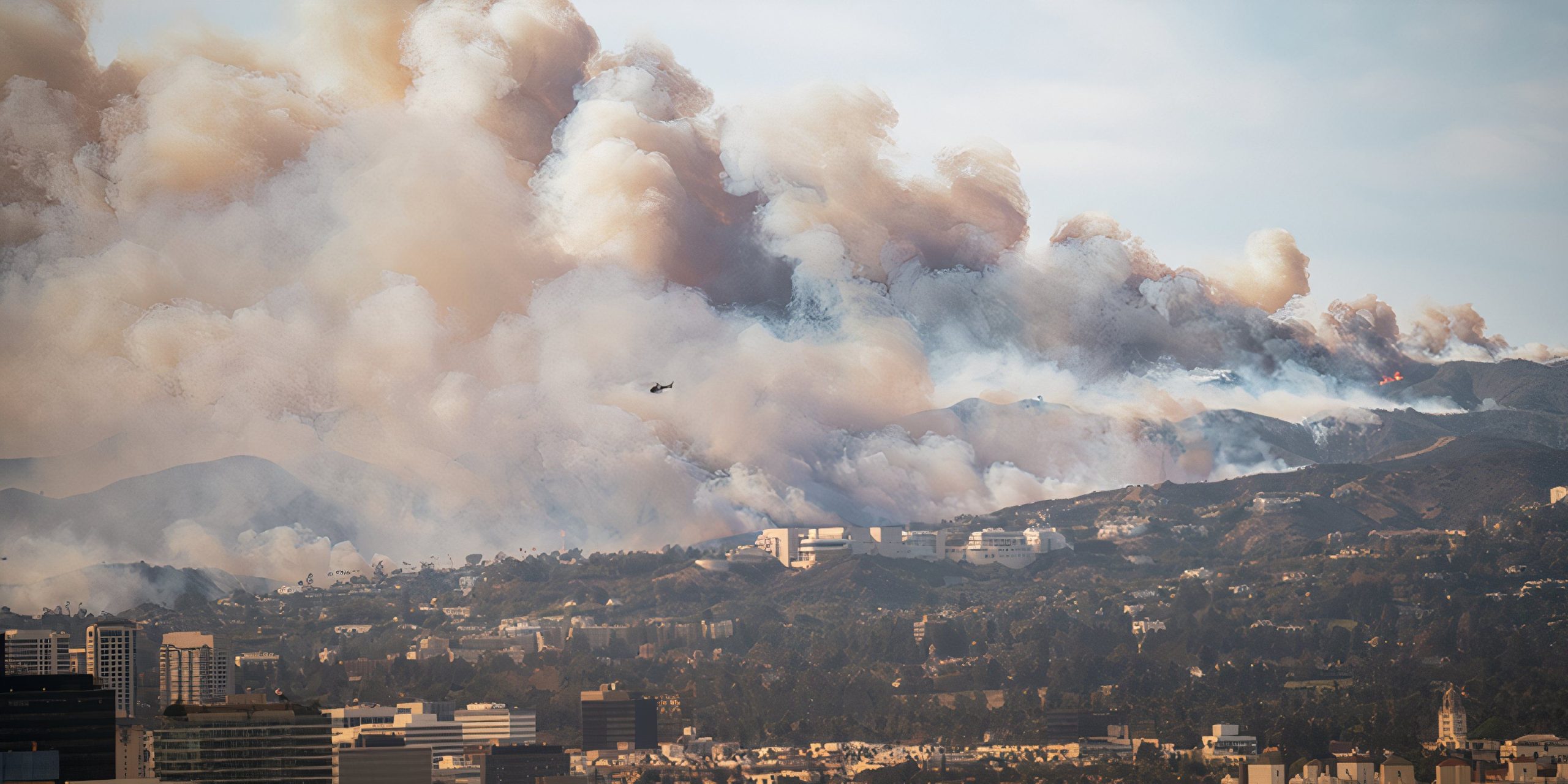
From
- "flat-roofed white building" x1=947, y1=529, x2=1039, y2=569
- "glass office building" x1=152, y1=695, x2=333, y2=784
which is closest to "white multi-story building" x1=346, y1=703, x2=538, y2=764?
"glass office building" x1=152, y1=695, x2=333, y2=784

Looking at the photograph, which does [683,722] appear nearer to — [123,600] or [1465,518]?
[123,600]

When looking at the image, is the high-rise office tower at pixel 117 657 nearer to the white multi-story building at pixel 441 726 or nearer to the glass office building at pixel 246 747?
the white multi-story building at pixel 441 726

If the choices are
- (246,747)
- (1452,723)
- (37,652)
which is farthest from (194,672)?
(1452,723)

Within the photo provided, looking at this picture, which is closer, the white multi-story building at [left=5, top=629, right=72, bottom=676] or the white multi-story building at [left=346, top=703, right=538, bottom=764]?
the white multi-story building at [left=346, top=703, right=538, bottom=764]

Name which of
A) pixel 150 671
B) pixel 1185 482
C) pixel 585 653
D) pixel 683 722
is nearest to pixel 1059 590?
pixel 1185 482

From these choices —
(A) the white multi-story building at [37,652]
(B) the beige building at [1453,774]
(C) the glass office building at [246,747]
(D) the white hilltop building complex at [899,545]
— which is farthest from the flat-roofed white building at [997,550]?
Result: (C) the glass office building at [246,747]

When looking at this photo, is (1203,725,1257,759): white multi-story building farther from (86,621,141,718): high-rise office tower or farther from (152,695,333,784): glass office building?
(86,621,141,718): high-rise office tower
